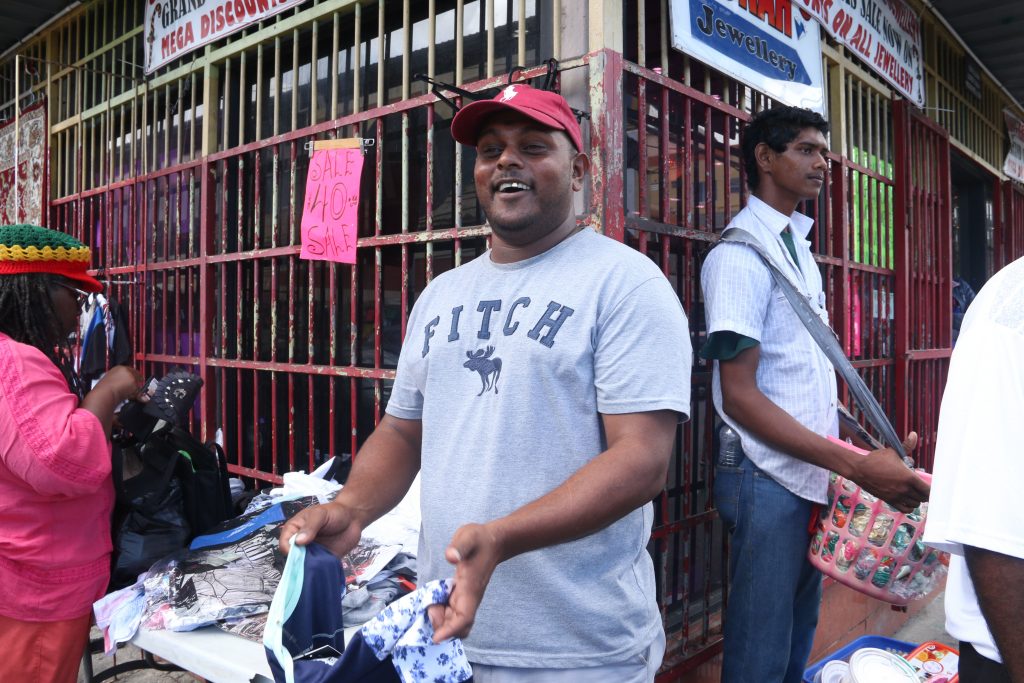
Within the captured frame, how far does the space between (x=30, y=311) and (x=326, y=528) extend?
4.32 ft

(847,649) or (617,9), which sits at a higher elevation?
(617,9)

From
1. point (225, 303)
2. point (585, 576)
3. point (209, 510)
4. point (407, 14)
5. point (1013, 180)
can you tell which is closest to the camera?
point (585, 576)

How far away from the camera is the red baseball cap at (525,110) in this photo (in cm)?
159


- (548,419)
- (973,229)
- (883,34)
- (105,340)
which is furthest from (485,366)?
(973,229)

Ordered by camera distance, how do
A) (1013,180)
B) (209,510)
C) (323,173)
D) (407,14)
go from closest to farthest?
(209,510), (407,14), (323,173), (1013,180)

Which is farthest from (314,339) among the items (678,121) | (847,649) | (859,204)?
(859,204)

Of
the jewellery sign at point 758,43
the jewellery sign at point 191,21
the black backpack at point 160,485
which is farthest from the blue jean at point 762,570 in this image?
the jewellery sign at point 191,21

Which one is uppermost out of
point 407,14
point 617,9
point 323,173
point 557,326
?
point 407,14

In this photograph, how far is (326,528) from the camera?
1457 millimetres

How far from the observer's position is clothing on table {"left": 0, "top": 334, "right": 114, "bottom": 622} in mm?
1950

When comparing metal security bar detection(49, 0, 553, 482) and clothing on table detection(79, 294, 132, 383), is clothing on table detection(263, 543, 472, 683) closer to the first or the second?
metal security bar detection(49, 0, 553, 482)

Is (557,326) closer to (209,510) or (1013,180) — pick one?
(209,510)

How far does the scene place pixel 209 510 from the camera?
99.9 inches

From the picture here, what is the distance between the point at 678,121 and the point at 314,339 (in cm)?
170
